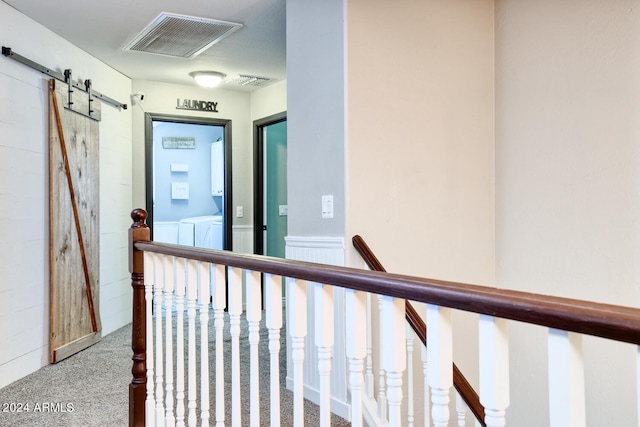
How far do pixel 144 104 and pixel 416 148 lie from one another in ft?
10.0

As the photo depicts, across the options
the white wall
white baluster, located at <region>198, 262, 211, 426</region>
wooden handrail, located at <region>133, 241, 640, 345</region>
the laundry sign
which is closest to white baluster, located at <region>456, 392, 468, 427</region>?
white baluster, located at <region>198, 262, 211, 426</region>

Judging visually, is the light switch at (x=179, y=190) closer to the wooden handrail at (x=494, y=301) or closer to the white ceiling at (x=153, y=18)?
the white ceiling at (x=153, y=18)

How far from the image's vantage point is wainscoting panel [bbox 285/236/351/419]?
8.14ft

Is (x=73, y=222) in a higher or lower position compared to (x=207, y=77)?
lower

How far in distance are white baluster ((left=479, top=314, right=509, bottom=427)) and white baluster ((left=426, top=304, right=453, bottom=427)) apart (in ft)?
0.25

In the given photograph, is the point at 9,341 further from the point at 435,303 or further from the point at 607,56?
the point at 607,56

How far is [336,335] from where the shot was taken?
254 cm

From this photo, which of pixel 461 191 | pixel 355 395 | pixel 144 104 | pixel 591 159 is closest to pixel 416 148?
pixel 461 191

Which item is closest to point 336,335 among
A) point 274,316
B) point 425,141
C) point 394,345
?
point 425,141

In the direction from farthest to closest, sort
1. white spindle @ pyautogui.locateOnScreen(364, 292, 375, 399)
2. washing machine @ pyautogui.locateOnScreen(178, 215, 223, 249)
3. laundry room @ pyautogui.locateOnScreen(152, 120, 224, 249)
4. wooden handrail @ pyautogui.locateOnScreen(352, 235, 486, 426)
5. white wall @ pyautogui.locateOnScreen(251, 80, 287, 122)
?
laundry room @ pyautogui.locateOnScreen(152, 120, 224, 249), washing machine @ pyautogui.locateOnScreen(178, 215, 223, 249), white wall @ pyautogui.locateOnScreen(251, 80, 287, 122), white spindle @ pyautogui.locateOnScreen(364, 292, 375, 399), wooden handrail @ pyautogui.locateOnScreen(352, 235, 486, 426)

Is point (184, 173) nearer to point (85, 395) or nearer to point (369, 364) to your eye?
point (85, 395)

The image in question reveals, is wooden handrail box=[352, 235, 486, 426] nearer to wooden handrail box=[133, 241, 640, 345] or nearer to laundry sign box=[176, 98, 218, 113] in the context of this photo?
wooden handrail box=[133, 241, 640, 345]

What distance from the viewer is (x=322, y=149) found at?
2666mm

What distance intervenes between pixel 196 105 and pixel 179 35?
1.56m
